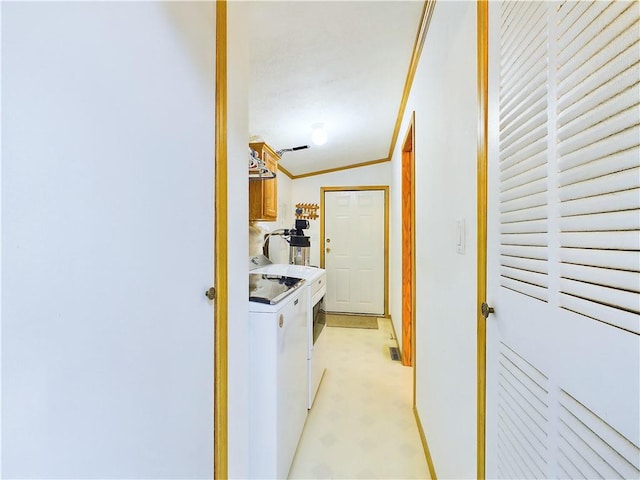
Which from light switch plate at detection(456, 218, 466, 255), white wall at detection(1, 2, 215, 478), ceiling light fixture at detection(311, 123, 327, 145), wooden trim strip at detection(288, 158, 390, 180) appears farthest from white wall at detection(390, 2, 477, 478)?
wooden trim strip at detection(288, 158, 390, 180)

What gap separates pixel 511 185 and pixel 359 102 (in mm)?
1881

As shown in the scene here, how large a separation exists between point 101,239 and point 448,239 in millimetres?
1164

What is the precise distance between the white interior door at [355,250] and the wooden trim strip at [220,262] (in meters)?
3.23

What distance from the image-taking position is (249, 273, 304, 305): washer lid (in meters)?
1.22

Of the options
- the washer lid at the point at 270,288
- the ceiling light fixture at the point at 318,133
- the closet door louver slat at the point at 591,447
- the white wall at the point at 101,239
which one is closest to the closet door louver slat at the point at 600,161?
the closet door louver slat at the point at 591,447

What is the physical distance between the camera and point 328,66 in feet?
5.69

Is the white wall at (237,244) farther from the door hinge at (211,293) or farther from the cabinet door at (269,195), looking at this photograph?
the cabinet door at (269,195)

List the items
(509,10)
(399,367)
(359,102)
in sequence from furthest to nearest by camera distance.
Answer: (399,367), (359,102), (509,10)

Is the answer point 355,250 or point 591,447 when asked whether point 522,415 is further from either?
point 355,250

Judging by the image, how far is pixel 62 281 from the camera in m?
0.44

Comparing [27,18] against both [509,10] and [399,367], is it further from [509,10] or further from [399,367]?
[399,367]

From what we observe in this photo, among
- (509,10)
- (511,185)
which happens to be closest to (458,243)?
(511,185)

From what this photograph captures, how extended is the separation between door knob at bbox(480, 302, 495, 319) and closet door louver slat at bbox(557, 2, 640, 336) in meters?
0.26

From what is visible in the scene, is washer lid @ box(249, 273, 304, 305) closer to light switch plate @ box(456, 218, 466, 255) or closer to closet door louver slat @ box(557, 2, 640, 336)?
light switch plate @ box(456, 218, 466, 255)
